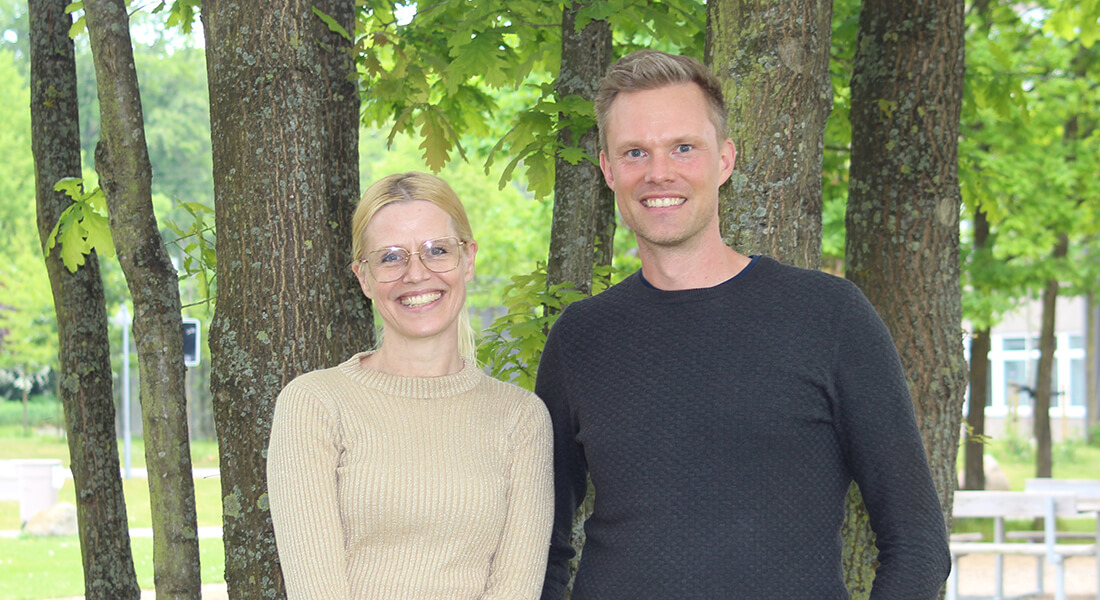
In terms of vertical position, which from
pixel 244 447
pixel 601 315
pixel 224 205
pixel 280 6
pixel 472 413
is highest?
pixel 280 6

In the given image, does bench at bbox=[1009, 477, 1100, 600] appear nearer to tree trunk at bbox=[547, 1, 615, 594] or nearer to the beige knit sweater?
tree trunk at bbox=[547, 1, 615, 594]

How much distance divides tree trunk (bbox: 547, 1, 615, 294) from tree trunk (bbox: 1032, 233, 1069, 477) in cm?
1307

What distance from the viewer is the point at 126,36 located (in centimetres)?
439

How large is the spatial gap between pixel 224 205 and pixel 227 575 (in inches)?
49.4

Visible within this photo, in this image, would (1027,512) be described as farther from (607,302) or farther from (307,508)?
(307,508)

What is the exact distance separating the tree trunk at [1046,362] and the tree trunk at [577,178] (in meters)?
13.1

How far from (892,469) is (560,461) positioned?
849 millimetres

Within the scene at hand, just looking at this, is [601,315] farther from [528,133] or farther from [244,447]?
[528,133]

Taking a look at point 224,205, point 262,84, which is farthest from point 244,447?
point 262,84

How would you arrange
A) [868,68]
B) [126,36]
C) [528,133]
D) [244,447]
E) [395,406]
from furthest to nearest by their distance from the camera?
[868,68] → [528,133] → [126,36] → [244,447] → [395,406]

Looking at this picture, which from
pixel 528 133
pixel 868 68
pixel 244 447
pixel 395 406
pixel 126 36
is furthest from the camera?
pixel 868 68

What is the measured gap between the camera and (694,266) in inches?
103

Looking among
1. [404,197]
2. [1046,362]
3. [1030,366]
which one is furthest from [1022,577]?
[1030,366]

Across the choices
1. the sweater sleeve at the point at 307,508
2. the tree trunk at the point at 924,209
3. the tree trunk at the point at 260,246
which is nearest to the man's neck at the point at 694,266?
the sweater sleeve at the point at 307,508
